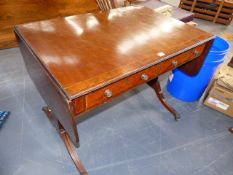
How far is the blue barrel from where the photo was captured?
159cm

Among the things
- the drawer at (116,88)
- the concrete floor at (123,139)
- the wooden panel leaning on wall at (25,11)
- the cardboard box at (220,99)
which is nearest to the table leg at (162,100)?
the concrete floor at (123,139)

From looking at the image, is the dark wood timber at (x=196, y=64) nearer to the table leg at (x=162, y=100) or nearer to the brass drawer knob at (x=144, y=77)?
the table leg at (x=162, y=100)

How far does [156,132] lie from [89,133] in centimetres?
56

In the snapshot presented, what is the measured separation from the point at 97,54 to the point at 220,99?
4.55ft

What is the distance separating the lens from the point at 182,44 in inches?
42.3

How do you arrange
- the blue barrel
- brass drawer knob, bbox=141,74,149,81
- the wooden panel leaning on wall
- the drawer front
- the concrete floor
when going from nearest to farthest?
the drawer front < brass drawer knob, bbox=141,74,149,81 < the concrete floor < the blue barrel < the wooden panel leaning on wall

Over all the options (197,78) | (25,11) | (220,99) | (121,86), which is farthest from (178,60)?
(25,11)

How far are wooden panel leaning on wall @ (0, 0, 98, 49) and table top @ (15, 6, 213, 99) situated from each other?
4.10 feet

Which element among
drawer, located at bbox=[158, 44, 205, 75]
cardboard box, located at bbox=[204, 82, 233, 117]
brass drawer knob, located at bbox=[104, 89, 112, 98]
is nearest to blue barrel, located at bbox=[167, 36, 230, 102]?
cardboard box, located at bbox=[204, 82, 233, 117]

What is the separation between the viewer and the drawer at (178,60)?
1.04m

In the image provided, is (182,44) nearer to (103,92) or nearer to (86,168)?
(103,92)

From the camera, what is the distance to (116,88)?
0.89 metres

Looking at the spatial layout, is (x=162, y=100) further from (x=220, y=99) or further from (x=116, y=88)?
(x=116, y=88)

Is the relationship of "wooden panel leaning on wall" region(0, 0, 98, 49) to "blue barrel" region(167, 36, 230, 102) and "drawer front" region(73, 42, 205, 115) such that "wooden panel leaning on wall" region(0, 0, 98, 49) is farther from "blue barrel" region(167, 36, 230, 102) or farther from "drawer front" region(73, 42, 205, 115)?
"drawer front" region(73, 42, 205, 115)
